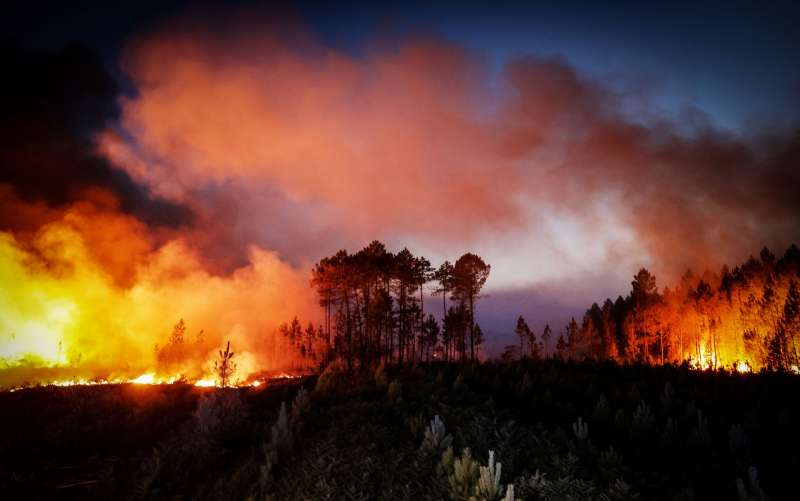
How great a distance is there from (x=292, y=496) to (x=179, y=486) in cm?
366

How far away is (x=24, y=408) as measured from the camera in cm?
Result: 1859

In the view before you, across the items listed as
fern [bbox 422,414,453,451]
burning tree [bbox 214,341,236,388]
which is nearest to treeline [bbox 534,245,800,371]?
burning tree [bbox 214,341,236,388]

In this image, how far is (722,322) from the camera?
201 feet

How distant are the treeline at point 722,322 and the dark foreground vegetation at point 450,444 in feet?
112

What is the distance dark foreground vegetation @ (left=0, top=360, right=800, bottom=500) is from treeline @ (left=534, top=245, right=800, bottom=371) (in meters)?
34.2

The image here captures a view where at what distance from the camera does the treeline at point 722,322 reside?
A: 4717cm

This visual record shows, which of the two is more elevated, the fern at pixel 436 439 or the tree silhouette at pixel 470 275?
the tree silhouette at pixel 470 275

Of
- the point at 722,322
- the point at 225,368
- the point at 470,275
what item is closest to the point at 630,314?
the point at 722,322

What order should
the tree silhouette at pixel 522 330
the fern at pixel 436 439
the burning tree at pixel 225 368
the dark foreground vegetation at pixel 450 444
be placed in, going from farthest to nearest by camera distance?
the tree silhouette at pixel 522 330 → the burning tree at pixel 225 368 → the fern at pixel 436 439 → the dark foreground vegetation at pixel 450 444

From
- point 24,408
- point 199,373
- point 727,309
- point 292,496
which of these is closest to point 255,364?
point 199,373

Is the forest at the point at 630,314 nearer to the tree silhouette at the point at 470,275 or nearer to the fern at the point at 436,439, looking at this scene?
the tree silhouette at the point at 470,275

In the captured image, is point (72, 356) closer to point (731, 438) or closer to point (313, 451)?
point (313, 451)

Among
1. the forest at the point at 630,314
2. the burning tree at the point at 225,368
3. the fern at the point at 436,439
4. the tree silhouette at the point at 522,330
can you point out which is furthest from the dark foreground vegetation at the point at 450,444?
the tree silhouette at the point at 522,330

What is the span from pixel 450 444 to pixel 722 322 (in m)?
72.1
